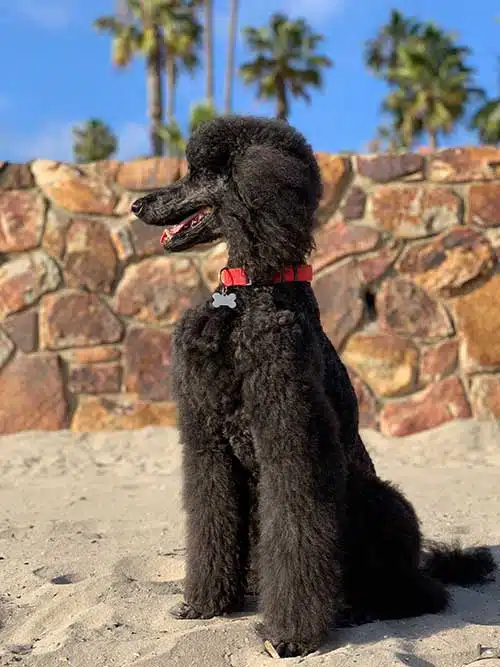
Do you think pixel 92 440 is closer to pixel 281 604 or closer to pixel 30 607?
pixel 30 607

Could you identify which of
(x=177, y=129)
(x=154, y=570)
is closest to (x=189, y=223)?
(x=154, y=570)

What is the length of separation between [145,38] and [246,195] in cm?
2331

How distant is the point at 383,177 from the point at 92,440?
2685 mm

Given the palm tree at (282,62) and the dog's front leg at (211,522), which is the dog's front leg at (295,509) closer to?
the dog's front leg at (211,522)

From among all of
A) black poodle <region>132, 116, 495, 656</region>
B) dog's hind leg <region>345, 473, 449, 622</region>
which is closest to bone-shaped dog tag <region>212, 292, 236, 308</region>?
black poodle <region>132, 116, 495, 656</region>

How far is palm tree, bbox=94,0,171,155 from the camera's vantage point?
24.1m

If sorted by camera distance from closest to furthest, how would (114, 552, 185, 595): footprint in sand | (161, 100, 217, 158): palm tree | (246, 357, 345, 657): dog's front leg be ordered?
(246, 357, 345, 657): dog's front leg < (114, 552, 185, 595): footprint in sand < (161, 100, 217, 158): palm tree

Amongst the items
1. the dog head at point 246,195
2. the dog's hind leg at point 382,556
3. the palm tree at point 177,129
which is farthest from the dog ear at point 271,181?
the palm tree at point 177,129

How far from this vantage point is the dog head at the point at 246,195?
8.16 feet

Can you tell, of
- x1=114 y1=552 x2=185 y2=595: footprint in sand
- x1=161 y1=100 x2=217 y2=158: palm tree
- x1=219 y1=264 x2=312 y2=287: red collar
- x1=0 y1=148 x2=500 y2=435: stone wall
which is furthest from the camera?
x1=161 y1=100 x2=217 y2=158: palm tree

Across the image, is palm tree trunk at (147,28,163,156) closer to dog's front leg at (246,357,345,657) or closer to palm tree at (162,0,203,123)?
palm tree at (162,0,203,123)

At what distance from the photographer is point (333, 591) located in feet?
8.21

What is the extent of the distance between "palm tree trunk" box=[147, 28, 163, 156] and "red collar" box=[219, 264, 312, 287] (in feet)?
66.5

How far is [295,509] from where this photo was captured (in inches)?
97.3
